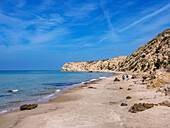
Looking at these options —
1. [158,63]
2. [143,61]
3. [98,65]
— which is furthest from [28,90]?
[98,65]

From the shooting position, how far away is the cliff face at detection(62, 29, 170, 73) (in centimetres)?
5726

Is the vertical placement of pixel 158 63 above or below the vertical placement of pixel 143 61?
below

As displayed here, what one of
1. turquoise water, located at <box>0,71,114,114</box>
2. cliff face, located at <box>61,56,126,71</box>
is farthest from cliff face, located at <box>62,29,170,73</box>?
turquoise water, located at <box>0,71,114,114</box>

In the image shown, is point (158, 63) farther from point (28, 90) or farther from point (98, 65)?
point (98, 65)

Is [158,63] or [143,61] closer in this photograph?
A: [158,63]

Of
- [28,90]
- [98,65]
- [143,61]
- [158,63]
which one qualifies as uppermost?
[98,65]

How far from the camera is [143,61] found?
71250mm

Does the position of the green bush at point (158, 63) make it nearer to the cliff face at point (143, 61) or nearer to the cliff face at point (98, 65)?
the cliff face at point (143, 61)

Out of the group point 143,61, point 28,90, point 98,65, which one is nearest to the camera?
point 28,90

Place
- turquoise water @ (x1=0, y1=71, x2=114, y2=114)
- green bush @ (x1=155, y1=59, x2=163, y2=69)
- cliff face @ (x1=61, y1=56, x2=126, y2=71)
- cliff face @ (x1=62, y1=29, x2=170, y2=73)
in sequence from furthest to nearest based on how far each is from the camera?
cliff face @ (x1=61, y1=56, x2=126, y2=71)
cliff face @ (x1=62, y1=29, x2=170, y2=73)
green bush @ (x1=155, y1=59, x2=163, y2=69)
turquoise water @ (x1=0, y1=71, x2=114, y2=114)

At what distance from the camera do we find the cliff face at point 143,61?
57.3 meters

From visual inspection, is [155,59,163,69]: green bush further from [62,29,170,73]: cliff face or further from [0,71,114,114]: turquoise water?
[0,71,114,114]: turquoise water

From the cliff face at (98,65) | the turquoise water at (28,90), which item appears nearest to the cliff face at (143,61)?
the cliff face at (98,65)

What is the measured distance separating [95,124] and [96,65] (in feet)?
524
